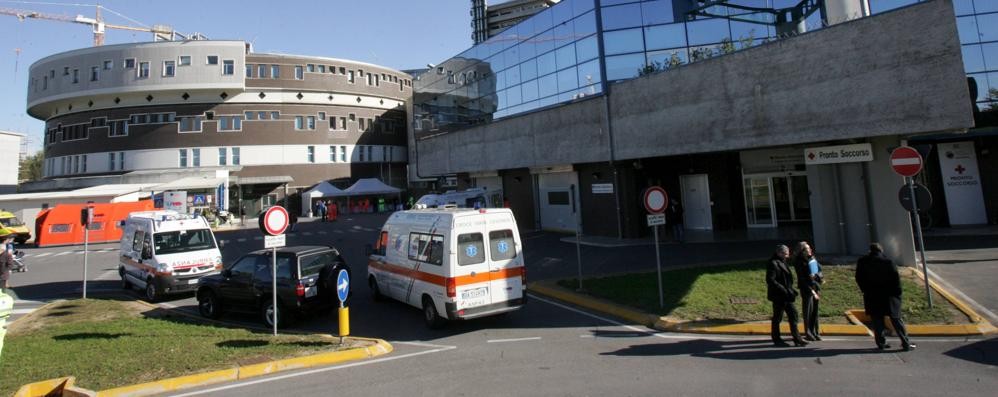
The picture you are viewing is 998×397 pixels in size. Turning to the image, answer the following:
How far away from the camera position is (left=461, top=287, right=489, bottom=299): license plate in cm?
877

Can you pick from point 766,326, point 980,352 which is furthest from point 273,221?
point 980,352

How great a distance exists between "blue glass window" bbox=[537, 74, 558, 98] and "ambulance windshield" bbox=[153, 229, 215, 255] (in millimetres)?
15636

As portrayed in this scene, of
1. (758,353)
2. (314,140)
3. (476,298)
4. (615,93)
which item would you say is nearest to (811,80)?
(615,93)

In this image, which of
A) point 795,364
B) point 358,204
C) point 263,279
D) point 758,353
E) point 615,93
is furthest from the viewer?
point 358,204

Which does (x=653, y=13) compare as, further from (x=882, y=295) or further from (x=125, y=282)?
(x=125, y=282)

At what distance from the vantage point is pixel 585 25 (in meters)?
21.4

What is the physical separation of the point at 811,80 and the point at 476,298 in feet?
32.7

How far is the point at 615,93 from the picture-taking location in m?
17.8

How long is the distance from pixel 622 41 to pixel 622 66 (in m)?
1.11

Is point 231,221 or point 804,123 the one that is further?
point 231,221

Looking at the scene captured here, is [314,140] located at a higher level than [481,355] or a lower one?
higher

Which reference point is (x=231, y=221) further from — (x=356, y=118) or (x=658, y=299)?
(x=658, y=299)

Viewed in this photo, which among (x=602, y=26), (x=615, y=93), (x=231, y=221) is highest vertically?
(x=602, y=26)

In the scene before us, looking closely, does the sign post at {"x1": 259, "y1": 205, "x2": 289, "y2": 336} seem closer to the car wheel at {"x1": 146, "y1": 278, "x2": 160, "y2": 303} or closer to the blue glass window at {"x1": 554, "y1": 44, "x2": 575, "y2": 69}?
the car wheel at {"x1": 146, "y1": 278, "x2": 160, "y2": 303}
